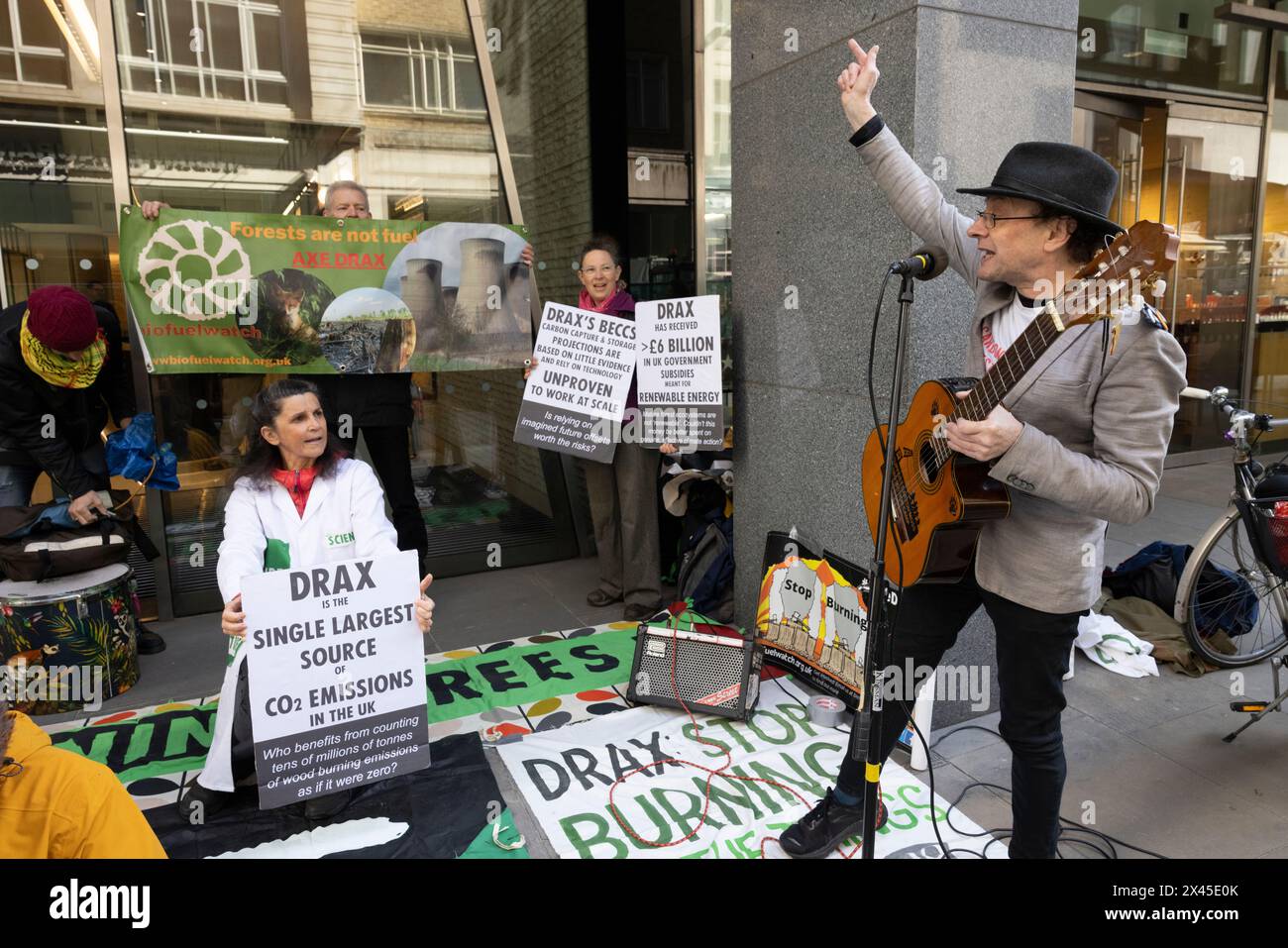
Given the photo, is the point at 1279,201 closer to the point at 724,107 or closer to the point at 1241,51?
the point at 1241,51

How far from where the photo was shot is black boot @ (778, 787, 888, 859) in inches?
110

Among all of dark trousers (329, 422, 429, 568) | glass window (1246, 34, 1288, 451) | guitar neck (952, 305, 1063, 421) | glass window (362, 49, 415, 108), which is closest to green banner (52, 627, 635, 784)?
dark trousers (329, 422, 429, 568)

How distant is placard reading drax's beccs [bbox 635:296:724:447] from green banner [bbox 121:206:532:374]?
1.31m

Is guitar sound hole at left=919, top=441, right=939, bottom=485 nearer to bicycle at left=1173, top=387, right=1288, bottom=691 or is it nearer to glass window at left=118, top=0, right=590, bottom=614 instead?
bicycle at left=1173, top=387, right=1288, bottom=691

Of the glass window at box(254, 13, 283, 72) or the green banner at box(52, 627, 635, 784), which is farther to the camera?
the glass window at box(254, 13, 283, 72)

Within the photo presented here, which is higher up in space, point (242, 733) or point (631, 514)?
point (631, 514)

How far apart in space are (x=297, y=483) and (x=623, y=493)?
2.08 meters

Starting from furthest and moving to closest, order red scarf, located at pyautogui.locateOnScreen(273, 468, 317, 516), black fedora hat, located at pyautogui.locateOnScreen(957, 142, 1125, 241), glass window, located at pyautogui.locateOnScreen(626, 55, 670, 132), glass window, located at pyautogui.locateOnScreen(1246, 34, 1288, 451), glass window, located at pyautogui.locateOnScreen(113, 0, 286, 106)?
1. glass window, located at pyautogui.locateOnScreen(1246, 34, 1288, 451)
2. glass window, located at pyautogui.locateOnScreen(626, 55, 670, 132)
3. glass window, located at pyautogui.locateOnScreen(113, 0, 286, 106)
4. red scarf, located at pyautogui.locateOnScreen(273, 468, 317, 516)
5. black fedora hat, located at pyautogui.locateOnScreen(957, 142, 1125, 241)

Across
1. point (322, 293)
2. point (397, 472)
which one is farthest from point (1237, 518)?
point (322, 293)

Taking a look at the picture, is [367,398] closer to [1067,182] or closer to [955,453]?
[955,453]

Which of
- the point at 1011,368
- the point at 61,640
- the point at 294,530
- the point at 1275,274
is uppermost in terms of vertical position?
the point at 1275,274

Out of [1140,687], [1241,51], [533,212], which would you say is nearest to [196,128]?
[533,212]

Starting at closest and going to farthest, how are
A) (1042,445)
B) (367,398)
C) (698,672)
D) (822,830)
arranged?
(1042,445)
(822,830)
(698,672)
(367,398)
